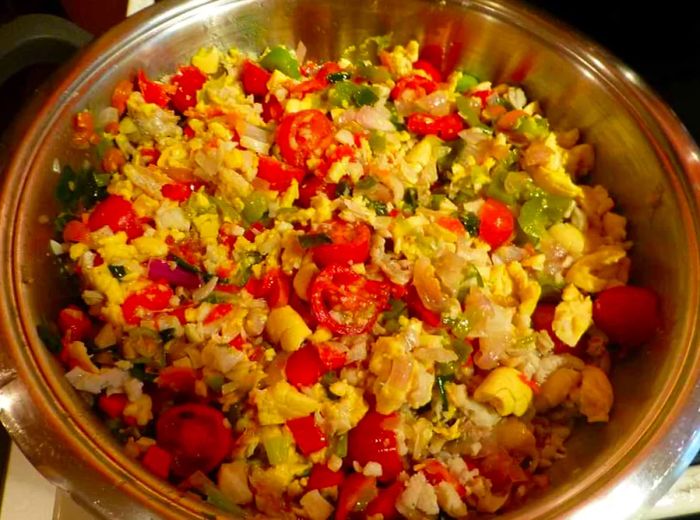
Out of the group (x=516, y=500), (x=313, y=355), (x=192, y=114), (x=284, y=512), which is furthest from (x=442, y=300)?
(x=192, y=114)

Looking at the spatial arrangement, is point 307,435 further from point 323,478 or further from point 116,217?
point 116,217

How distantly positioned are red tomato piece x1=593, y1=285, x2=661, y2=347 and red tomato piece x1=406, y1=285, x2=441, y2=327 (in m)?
0.35

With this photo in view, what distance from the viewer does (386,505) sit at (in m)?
1.25

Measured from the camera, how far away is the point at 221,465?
128cm

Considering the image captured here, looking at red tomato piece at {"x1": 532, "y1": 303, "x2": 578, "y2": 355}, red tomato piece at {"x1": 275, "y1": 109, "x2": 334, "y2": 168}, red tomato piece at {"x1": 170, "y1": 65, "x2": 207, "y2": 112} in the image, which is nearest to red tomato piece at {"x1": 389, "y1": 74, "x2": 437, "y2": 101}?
red tomato piece at {"x1": 275, "y1": 109, "x2": 334, "y2": 168}

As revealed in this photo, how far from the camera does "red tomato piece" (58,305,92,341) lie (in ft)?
4.56

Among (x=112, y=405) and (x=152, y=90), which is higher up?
(x=152, y=90)

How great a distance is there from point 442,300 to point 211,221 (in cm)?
53

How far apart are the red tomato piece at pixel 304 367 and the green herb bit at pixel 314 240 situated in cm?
22

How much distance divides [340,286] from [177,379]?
0.36 metres

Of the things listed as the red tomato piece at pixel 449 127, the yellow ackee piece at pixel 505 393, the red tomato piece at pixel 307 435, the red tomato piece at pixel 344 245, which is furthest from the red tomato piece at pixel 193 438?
the red tomato piece at pixel 449 127

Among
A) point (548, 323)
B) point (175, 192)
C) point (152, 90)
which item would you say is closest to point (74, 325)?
point (175, 192)

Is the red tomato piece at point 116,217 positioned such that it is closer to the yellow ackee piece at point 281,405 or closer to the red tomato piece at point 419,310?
the yellow ackee piece at point 281,405

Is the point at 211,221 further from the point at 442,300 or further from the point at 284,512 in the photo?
the point at 284,512
